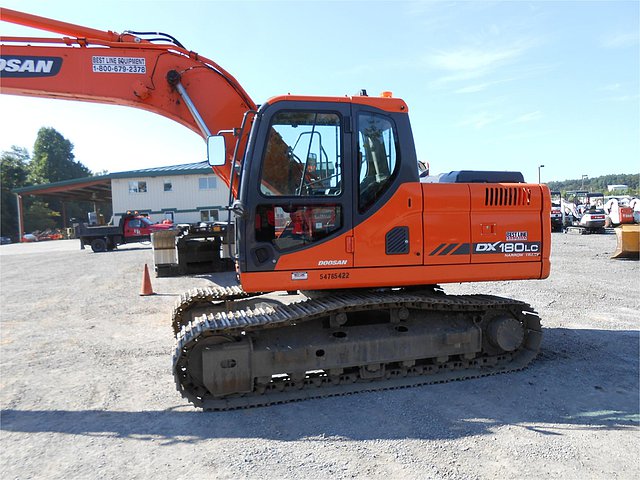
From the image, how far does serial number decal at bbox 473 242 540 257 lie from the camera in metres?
5.03

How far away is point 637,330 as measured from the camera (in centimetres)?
674

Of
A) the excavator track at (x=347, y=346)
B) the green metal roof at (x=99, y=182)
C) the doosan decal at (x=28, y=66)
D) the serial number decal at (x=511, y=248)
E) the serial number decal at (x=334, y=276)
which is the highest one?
the green metal roof at (x=99, y=182)

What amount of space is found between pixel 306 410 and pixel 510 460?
1.83 meters

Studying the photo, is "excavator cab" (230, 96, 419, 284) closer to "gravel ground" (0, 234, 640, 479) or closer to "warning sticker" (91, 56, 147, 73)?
"gravel ground" (0, 234, 640, 479)

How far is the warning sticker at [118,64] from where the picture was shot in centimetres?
638

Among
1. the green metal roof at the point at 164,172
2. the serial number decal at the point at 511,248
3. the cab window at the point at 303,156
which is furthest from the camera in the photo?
the green metal roof at the point at 164,172

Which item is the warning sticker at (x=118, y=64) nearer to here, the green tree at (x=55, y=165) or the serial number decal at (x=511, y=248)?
the serial number decal at (x=511, y=248)

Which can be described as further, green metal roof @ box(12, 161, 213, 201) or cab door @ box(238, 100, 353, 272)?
green metal roof @ box(12, 161, 213, 201)

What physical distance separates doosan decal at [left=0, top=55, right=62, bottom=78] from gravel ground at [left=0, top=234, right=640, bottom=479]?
3847 millimetres

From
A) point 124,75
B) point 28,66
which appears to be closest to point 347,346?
point 124,75

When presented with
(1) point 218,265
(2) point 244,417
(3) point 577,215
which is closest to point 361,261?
(2) point 244,417

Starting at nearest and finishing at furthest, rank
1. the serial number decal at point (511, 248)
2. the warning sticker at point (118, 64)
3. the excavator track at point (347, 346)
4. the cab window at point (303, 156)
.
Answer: the excavator track at point (347, 346) → the cab window at point (303, 156) → the serial number decal at point (511, 248) → the warning sticker at point (118, 64)

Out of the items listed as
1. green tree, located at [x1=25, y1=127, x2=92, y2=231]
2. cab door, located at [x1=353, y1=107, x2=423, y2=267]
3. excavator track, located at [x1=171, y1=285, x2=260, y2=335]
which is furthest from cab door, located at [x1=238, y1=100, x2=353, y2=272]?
green tree, located at [x1=25, y1=127, x2=92, y2=231]

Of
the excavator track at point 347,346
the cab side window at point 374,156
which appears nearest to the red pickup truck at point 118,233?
the excavator track at point 347,346
